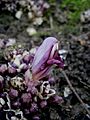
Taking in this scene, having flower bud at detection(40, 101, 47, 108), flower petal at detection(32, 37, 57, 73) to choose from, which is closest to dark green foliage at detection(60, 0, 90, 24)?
flower petal at detection(32, 37, 57, 73)

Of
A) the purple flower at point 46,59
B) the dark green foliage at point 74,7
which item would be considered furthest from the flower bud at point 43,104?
the dark green foliage at point 74,7

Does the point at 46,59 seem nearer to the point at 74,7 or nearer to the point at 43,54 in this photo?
the point at 43,54

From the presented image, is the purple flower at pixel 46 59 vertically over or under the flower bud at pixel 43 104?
over

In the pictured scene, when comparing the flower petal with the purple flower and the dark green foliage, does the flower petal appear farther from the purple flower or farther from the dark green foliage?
the dark green foliage

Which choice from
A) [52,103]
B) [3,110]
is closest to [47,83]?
[52,103]

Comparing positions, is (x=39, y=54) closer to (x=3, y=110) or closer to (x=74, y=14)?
(x=3, y=110)

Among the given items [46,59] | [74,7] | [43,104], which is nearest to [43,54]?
[46,59]

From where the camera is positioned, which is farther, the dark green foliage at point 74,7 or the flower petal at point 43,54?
the dark green foliage at point 74,7

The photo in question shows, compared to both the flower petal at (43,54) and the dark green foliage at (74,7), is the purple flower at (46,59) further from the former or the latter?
the dark green foliage at (74,7)
